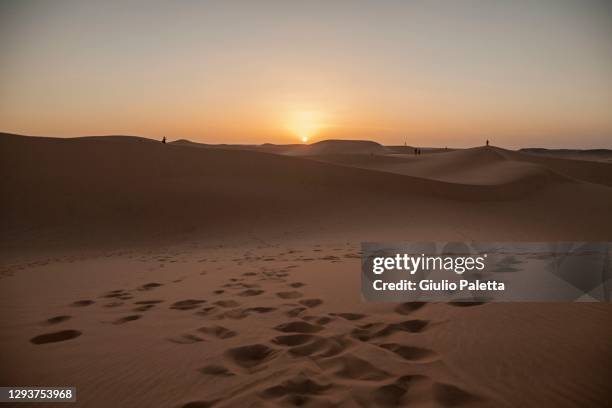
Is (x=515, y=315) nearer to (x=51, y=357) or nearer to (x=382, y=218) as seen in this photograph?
(x=51, y=357)

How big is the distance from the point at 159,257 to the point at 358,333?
635cm

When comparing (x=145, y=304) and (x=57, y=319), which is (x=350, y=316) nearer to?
(x=145, y=304)

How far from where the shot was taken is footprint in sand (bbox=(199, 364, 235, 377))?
2987 mm

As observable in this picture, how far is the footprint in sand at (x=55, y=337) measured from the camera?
146 inches

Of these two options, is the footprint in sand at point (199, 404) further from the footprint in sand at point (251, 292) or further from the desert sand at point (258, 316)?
the footprint in sand at point (251, 292)

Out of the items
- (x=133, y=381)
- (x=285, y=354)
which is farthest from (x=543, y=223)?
(x=133, y=381)

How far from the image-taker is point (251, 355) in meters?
3.32

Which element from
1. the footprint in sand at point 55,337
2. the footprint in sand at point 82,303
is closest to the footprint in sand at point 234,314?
the footprint in sand at point 55,337

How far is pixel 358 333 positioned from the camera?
3.62m

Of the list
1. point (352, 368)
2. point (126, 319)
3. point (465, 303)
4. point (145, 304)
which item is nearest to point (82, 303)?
point (145, 304)

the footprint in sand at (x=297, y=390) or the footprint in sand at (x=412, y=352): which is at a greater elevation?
the footprint in sand at (x=412, y=352)

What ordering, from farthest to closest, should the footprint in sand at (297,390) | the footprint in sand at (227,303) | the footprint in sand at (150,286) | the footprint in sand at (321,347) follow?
the footprint in sand at (150,286)
the footprint in sand at (227,303)
the footprint in sand at (321,347)
the footprint in sand at (297,390)

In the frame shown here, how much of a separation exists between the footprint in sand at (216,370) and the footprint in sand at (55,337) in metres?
1.69

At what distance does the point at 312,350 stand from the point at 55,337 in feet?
8.72
